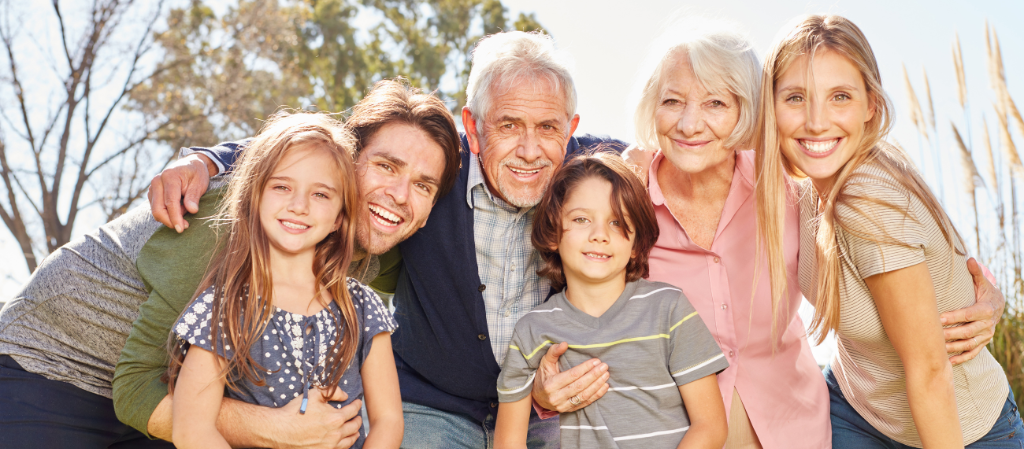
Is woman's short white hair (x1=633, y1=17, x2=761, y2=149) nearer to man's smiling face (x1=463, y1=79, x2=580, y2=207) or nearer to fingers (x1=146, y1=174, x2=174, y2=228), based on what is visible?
man's smiling face (x1=463, y1=79, x2=580, y2=207)

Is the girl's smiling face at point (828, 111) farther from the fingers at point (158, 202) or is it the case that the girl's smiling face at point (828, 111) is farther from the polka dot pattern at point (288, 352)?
the fingers at point (158, 202)

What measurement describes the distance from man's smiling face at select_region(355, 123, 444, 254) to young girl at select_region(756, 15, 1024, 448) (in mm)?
1131

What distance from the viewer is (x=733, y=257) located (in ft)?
7.86

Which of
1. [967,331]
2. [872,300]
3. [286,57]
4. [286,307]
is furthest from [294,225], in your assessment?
[286,57]

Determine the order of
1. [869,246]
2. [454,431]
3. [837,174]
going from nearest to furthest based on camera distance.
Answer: [869,246] → [837,174] → [454,431]

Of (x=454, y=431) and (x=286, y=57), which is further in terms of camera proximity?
(x=286, y=57)

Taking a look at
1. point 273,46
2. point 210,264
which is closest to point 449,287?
point 210,264

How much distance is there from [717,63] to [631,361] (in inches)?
40.8

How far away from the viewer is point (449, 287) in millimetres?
2551

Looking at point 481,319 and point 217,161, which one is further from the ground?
point 217,161

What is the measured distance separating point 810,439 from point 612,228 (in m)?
1.02

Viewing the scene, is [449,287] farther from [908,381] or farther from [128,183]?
[128,183]

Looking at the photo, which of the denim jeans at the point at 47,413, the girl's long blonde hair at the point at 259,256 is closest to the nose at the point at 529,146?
the girl's long blonde hair at the point at 259,256

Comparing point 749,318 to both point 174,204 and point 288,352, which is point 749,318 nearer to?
point 288,352
